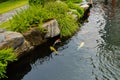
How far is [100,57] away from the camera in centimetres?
1730

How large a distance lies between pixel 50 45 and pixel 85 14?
9164 mm

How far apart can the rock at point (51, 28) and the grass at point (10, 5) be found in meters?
5.08

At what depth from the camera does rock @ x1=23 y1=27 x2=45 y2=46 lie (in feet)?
60.1

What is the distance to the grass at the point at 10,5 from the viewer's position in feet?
76.4

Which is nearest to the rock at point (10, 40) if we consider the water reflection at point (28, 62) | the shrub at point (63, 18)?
the water reflection at point (28, 62)

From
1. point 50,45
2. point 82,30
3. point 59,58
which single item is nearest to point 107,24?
point 82,30

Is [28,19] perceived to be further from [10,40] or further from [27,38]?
[10,40]

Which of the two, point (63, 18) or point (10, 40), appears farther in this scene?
point (63, 18)

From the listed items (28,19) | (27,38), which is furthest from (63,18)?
(27,38)

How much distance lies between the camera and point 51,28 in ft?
64.2

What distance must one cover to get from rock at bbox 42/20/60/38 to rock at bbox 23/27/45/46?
51 cm

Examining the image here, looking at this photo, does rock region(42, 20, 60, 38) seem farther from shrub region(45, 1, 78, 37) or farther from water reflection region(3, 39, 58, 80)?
shrub region(45, 1, 78, 37)

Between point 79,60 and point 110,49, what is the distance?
2.80 meters

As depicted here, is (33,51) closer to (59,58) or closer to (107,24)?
(59,58)
